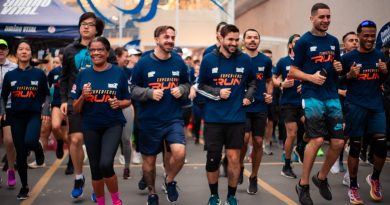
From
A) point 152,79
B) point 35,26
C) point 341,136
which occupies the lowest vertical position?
point 341,136

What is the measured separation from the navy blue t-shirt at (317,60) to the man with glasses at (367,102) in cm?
61

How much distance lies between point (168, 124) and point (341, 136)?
6.52 feet

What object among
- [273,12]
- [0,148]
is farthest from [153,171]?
[273,12]

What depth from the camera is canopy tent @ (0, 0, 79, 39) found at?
13.8m

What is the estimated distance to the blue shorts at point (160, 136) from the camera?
684cm

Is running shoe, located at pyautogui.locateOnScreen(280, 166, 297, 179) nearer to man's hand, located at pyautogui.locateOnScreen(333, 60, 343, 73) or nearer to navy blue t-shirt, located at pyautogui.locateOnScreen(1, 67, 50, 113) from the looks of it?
man's hand, located at pyautogui.locateOnScreen(333, 60, 343, 73)

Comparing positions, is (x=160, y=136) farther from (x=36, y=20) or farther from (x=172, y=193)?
(x=36, y=20)

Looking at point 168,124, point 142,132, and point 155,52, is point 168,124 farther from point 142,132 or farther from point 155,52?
point 155,52

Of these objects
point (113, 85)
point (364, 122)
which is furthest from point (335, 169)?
point (113, 85)

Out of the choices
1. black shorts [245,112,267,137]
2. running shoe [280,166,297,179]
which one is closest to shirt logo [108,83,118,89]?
black shorts [245,112,267,137]

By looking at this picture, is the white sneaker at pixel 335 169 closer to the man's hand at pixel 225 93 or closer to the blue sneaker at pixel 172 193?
the blue sneaker at pixel 172 193

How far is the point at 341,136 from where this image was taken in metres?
6.80

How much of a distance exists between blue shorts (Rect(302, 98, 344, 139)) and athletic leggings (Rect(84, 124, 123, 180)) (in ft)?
7.10

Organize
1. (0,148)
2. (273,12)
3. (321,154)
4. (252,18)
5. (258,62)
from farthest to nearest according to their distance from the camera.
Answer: (252,18) < (273,12) < (0,148) < (321,154) < (258,62)
